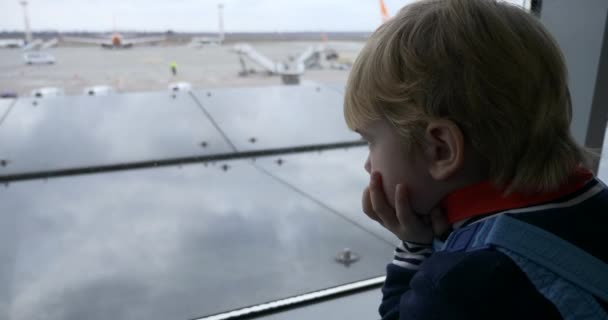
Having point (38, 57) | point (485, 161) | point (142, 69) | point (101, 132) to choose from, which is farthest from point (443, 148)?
point (142, 69)

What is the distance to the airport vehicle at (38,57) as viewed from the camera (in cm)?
253

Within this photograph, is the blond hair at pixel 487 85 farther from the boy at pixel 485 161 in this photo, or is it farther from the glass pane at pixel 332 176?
the glass pane at pixel 332 176

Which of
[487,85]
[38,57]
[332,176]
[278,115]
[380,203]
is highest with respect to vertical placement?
[487,85]

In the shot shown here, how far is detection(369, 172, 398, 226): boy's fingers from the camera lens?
1.82 feet

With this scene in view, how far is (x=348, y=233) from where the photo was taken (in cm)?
142

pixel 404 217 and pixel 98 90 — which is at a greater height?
pixel 404 217

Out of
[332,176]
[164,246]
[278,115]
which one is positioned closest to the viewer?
[164,246]

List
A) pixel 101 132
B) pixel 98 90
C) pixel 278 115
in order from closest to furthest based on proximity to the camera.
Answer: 1. pixel 101 132
2. pixel 278 115
3. pixel 98 90

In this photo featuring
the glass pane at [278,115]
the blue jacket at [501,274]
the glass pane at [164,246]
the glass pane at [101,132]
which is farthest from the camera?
the glass pane at [278,115]

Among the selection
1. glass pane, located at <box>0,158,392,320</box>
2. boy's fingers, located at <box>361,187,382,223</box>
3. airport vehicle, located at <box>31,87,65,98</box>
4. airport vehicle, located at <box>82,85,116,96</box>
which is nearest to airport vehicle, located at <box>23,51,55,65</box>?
airport vehicle, located at <box>31,87,65,98</box>

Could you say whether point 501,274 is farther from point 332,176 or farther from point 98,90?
point 98,90

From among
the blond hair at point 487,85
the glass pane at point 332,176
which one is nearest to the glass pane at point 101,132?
the glass pane at point 332,176

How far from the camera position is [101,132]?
6.78 ft

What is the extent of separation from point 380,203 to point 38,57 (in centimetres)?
280
